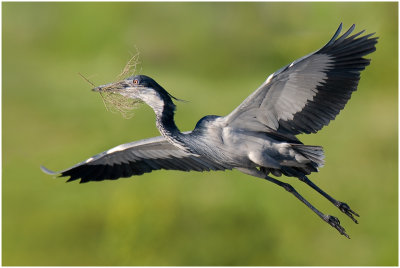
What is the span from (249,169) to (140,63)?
1353 millimetres

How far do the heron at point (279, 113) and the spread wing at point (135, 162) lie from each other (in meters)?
0.72

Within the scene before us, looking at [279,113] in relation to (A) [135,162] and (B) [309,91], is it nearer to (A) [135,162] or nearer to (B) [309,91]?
(B) [309,91]

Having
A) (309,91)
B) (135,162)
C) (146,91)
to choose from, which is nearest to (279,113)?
(309,91)

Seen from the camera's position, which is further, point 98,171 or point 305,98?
point 98,171

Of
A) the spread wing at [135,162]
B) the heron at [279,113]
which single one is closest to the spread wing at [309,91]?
the heron at [279,113]

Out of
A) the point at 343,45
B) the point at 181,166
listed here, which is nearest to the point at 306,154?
the point at 343,45

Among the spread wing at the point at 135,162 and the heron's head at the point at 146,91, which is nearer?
the heron's head at the point at 146,91

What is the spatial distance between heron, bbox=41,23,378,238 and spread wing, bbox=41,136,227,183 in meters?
0.72

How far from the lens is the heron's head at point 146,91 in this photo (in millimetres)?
5328

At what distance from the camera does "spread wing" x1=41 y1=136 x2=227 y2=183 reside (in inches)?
241

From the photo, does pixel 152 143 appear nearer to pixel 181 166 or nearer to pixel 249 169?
pixel 181 166

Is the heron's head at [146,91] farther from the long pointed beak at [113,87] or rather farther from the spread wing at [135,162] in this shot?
the spread wing at [135,162]

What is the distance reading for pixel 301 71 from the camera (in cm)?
531

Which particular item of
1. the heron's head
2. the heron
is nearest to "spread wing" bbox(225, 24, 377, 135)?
the heron
